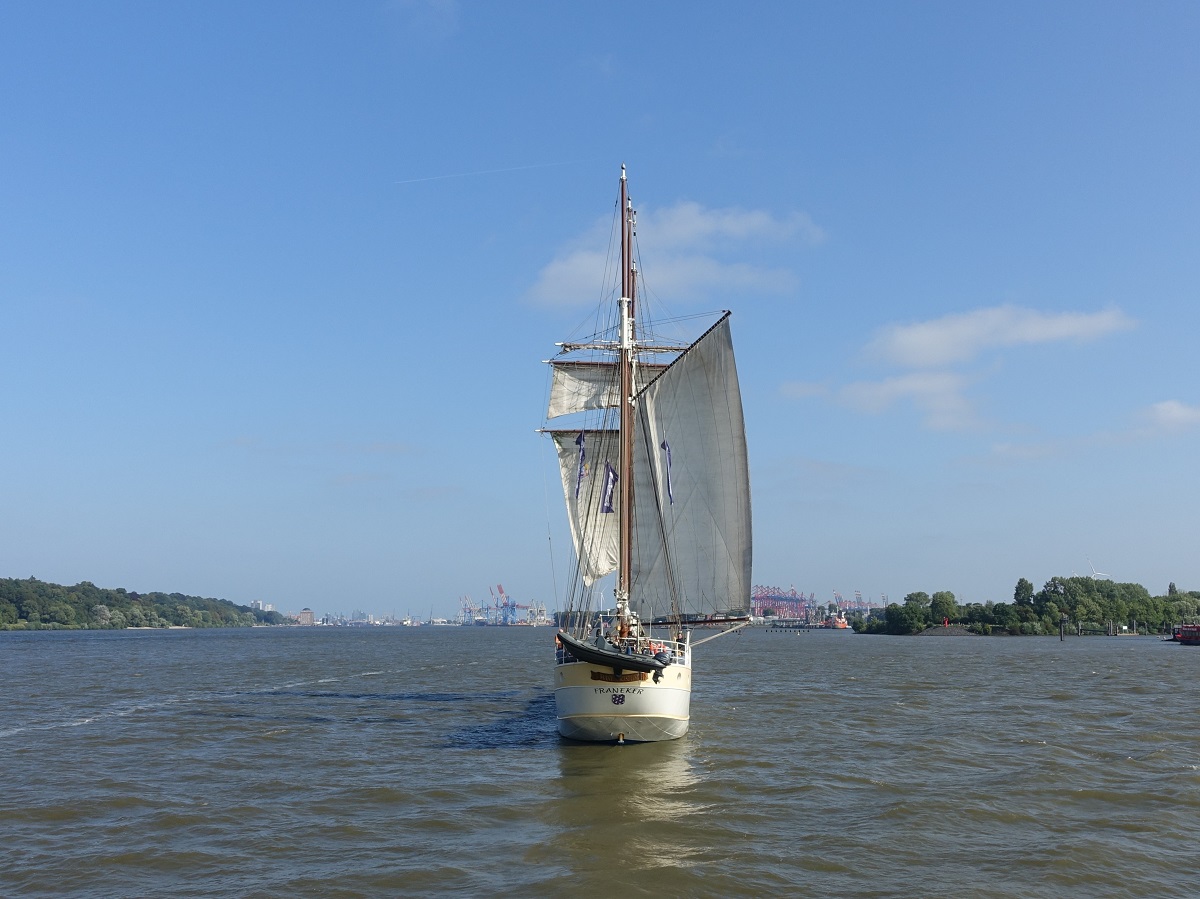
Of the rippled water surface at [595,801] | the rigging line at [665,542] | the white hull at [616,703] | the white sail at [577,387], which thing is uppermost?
the white sail at [577,387]

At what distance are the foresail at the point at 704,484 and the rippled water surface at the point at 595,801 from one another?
5.56 metres

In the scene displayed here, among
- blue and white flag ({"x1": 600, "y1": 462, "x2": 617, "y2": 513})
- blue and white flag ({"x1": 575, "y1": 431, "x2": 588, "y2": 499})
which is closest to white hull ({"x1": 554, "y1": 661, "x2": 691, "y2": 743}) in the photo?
blue and white flag ({"x1": 600, "y1": 462, "x2": 617, "y2": 513})

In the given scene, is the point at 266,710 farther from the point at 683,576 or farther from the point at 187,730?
the point at 683,576

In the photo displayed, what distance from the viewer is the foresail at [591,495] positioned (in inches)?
1602

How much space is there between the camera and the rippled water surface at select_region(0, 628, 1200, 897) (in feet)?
54.1

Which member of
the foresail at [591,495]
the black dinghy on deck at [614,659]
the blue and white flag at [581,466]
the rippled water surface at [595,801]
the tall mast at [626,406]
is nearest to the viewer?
the rippled water surface at [595,801]

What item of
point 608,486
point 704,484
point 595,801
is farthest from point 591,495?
point 595,801

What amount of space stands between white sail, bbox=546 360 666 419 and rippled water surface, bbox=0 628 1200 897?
14486 mm

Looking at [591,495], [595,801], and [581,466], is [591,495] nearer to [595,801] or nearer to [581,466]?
[581,466]

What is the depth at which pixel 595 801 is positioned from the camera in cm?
2234

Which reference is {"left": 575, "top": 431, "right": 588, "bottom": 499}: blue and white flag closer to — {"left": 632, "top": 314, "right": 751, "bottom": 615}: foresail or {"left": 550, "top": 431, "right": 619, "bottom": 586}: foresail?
{"left": 550, "top": 431, "right": 619, "bottom": 586}: foresail

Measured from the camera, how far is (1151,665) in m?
78.7

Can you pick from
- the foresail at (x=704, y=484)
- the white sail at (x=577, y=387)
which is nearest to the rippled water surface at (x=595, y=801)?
the foresail at (x=704, y=484)

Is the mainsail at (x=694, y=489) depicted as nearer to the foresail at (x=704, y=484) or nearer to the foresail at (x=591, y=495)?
the foresail at (x=704, y=484)
